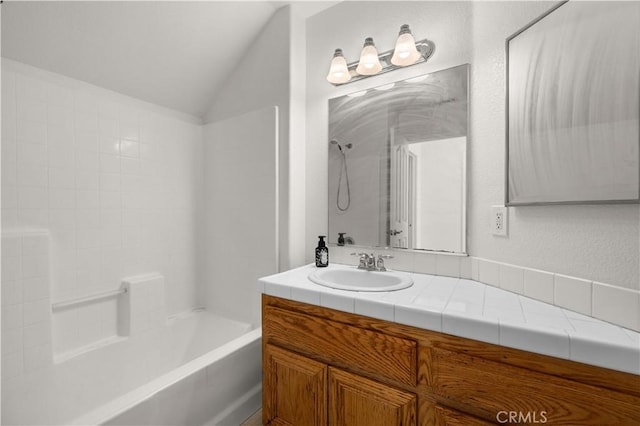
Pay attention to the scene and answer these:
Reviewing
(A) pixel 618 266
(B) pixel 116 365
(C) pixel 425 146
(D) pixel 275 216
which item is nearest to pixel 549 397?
(A) pixel 618 266

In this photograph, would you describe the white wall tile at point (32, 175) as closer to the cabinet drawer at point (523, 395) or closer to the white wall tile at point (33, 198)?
the white wall tile at point (33, 198)

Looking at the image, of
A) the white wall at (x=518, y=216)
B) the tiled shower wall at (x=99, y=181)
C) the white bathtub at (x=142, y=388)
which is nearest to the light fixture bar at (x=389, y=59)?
the white wall at (x=518, y=216)

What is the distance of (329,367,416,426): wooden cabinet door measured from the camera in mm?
1019

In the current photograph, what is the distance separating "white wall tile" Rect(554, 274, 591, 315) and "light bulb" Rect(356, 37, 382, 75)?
53.5 inches

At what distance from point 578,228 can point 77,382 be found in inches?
99.2

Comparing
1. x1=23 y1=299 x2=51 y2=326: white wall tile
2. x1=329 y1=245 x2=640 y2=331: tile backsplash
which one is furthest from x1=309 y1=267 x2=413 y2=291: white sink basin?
x1=23 y1=299 x2=51 y2=326: white wall tile

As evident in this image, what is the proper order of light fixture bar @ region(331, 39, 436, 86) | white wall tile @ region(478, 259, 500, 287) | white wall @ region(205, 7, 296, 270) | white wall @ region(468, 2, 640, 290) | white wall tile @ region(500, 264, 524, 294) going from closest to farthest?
white wall @ region(468, 2, 640, 290)
white wall tile @ region(500, 264, 524, 294)
white wall tile @ region(478, 259, 500, 287)
light fixture bar @ region(331, 39, 436, 86)
white wall @ region(205, 7, 296, 270)

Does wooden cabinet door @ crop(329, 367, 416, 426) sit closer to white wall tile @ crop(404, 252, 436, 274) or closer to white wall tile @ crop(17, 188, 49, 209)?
white wall tile @ crop(404, 252, 436, 274)

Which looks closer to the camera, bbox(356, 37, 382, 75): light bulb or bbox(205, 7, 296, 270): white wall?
bbox(356, 37, 382, 75): light bulb

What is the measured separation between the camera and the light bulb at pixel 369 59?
161 cm

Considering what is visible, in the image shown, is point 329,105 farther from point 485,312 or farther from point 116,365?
point 116,365

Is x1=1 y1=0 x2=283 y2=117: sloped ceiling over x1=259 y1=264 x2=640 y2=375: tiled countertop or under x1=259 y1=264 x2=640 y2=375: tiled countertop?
over

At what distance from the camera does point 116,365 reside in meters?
1.76

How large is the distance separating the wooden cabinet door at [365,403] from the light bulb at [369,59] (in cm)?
159
